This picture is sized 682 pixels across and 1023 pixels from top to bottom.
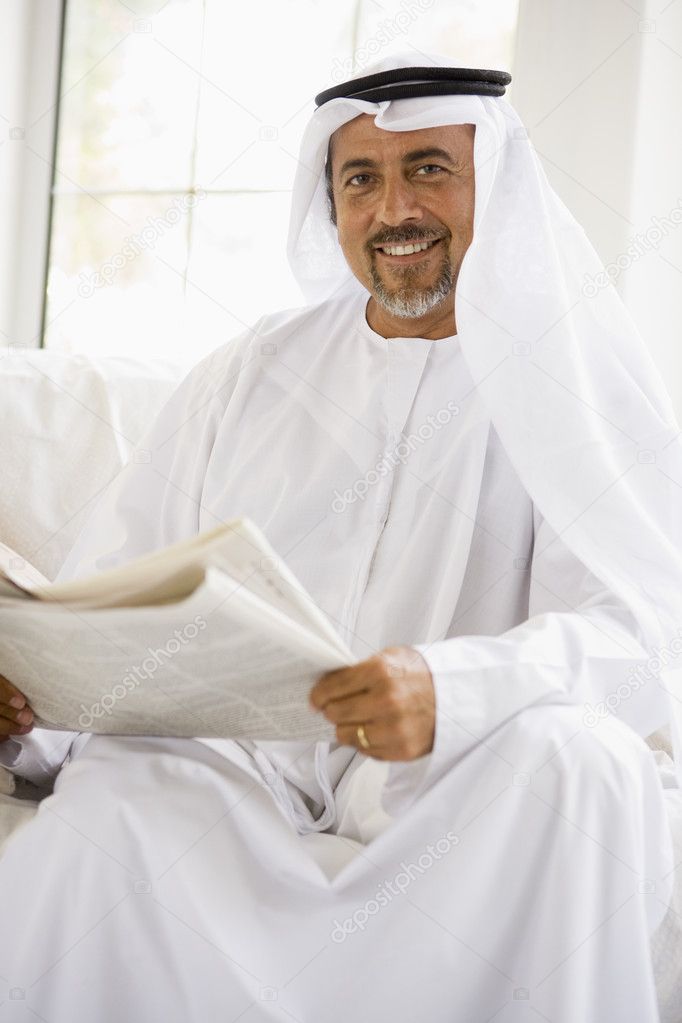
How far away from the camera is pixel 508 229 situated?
5.81 feet

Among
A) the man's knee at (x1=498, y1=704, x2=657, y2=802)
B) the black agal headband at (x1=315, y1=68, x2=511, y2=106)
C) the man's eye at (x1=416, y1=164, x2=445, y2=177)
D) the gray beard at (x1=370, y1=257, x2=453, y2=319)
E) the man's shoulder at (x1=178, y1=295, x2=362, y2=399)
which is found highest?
the black agal headband at (x1=315, y1=68, x2=511, y2=106)

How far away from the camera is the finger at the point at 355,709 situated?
3.94 ft

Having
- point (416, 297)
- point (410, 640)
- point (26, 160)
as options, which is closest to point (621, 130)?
point (416, 297)

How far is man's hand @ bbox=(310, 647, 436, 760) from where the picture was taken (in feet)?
3.89

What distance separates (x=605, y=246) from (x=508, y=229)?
854 mm

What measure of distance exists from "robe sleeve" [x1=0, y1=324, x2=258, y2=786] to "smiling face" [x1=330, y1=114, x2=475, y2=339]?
0.27 meters

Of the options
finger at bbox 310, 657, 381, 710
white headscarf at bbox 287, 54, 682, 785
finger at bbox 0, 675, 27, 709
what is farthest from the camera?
white headscarf at bbox 287, 54, 682, 785

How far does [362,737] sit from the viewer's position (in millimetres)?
1244

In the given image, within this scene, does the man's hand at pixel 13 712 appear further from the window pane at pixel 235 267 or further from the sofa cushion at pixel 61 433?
the window pane at pixel 235 267

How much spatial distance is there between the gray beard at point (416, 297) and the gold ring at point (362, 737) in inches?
34.7

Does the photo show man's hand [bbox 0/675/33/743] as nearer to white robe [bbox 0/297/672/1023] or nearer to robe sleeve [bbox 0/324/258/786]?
white robe [bbox 0/297/672/1023]

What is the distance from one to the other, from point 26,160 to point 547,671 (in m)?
2.80

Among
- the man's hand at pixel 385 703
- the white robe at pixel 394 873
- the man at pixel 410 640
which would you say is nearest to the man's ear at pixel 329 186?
the man at pixel 410 640

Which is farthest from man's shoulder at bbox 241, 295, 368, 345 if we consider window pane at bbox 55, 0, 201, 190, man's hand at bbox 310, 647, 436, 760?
window pane at bbox 55, 0, 201, 190
